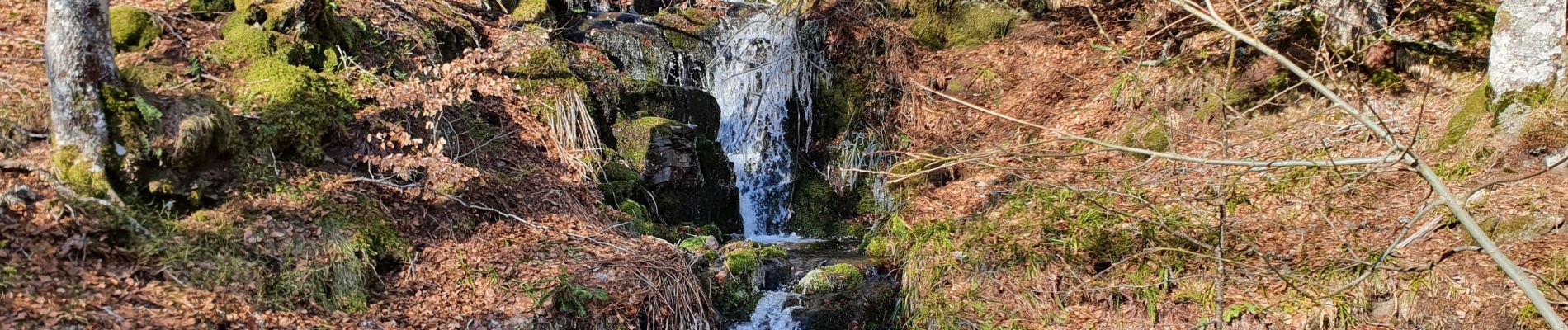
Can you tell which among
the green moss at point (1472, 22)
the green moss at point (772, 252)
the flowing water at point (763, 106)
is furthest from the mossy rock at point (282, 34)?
the green moss at point (1472, 22)

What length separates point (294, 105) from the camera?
19.4 feet

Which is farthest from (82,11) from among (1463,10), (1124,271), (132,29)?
(1463,10)

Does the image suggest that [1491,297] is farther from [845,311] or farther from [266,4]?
[266,4]

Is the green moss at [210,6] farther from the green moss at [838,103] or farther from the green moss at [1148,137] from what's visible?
the green moss at [1148,137]

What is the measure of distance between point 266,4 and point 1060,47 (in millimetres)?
7634

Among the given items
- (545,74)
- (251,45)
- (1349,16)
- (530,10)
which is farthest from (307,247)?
(1349,16)

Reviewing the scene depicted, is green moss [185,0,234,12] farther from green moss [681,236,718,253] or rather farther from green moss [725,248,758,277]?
green moss [725,248,758,277]

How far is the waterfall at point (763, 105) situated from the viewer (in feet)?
31.1

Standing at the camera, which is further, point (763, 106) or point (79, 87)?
point (763, 106)

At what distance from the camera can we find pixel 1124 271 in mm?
5910

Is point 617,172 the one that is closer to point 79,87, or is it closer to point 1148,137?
point 79,87

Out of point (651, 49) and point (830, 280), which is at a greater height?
point (651, 49)

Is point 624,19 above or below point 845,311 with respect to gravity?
above

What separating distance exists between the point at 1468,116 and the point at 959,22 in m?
5.15
